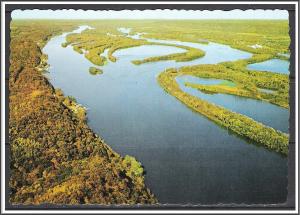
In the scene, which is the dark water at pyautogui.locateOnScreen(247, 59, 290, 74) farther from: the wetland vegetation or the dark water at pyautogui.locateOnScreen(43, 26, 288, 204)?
the dark water at pyautogui.locateOnScreen(43, 26, 288, 204)

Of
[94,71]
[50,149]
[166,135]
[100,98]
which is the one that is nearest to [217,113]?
[166,135]

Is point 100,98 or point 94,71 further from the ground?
point 94,71

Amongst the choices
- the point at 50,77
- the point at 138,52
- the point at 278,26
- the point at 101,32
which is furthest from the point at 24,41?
the point at 278,26

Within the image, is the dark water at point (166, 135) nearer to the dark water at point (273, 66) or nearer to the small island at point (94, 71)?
the small island at point (94, 71)

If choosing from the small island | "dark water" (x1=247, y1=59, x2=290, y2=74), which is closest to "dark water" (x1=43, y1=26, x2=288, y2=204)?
the small island

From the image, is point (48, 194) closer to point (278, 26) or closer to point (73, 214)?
point (73, 214)

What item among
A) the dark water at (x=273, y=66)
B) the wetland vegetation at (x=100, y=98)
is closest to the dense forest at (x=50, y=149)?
the wetland vegetation at (x=100, y=98)

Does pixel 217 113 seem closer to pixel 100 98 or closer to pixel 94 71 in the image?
pixel 100 98
